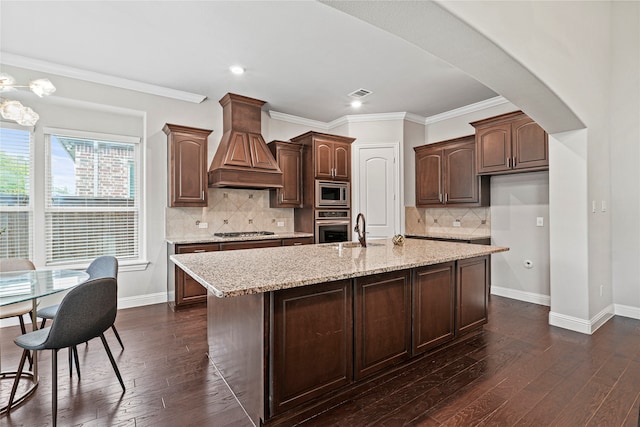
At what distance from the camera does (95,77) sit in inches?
147

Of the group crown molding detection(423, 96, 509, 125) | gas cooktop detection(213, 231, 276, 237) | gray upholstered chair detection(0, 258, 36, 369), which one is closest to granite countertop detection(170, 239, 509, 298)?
gray upholstered chair detection(0, 258, 36, 369)

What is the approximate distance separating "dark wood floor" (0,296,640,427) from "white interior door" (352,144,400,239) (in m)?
2.46

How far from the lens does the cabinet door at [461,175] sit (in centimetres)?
449

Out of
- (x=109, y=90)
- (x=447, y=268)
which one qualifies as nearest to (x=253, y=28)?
(x=109, y=90)

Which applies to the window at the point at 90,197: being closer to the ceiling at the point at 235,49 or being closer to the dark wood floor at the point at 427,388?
the ceiling at the point at 235,49

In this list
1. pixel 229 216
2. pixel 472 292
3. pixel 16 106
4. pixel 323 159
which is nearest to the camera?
pixel 16 106

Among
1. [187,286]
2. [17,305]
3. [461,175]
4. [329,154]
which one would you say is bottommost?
[187,286]

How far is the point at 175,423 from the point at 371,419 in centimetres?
112

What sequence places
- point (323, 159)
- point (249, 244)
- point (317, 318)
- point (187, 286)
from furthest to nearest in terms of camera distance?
point (323, 159) < point (249, 244) < point (187, 286) < point (317, 318)

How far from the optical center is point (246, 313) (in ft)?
6.17

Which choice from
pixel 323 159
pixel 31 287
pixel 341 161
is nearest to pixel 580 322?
pixel 341 161

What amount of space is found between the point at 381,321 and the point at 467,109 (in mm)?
4090

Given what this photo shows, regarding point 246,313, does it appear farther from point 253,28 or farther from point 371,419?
point 253,28

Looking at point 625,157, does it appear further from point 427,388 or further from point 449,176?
point 427,388
